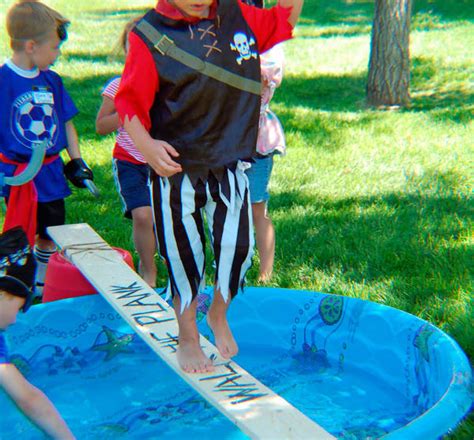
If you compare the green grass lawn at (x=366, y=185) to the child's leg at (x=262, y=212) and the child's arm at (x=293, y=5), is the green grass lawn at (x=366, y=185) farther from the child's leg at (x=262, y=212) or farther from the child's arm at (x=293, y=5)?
the child's arm at (x=293, y=5)

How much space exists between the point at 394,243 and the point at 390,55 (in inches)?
171

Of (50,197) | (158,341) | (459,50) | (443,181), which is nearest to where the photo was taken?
(158,341)

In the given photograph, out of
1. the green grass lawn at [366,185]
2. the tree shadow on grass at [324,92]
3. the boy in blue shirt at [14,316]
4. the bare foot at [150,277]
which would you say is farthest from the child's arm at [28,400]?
the tree shadow on grass at [324,92]

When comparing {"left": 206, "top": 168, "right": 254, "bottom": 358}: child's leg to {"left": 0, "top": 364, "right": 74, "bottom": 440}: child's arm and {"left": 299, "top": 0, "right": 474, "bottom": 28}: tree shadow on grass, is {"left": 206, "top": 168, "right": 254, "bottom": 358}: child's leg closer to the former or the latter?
{"left": 0, "top": 364, "right": 74, "bottom": 440}: child's arm

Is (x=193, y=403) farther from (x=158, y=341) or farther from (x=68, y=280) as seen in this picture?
(x=68, y=280)

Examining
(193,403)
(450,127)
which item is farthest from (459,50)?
(193,403)

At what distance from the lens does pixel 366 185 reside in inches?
224

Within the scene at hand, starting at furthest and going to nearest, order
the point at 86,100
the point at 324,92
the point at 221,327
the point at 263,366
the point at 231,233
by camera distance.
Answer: the point at 324,92
the point at 86,100
the point at 263,366
the point at 221,327
the point at 231,233

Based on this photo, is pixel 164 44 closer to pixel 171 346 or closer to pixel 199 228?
pixel 199 228

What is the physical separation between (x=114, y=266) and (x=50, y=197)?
2.23 ft

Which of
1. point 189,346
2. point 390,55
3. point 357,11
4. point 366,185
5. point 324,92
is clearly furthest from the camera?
point 357,11

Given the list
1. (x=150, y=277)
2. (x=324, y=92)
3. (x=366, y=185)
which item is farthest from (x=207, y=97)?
(x=324, y=92)

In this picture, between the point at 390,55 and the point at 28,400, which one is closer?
the point at 28,400

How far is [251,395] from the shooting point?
2.88m
